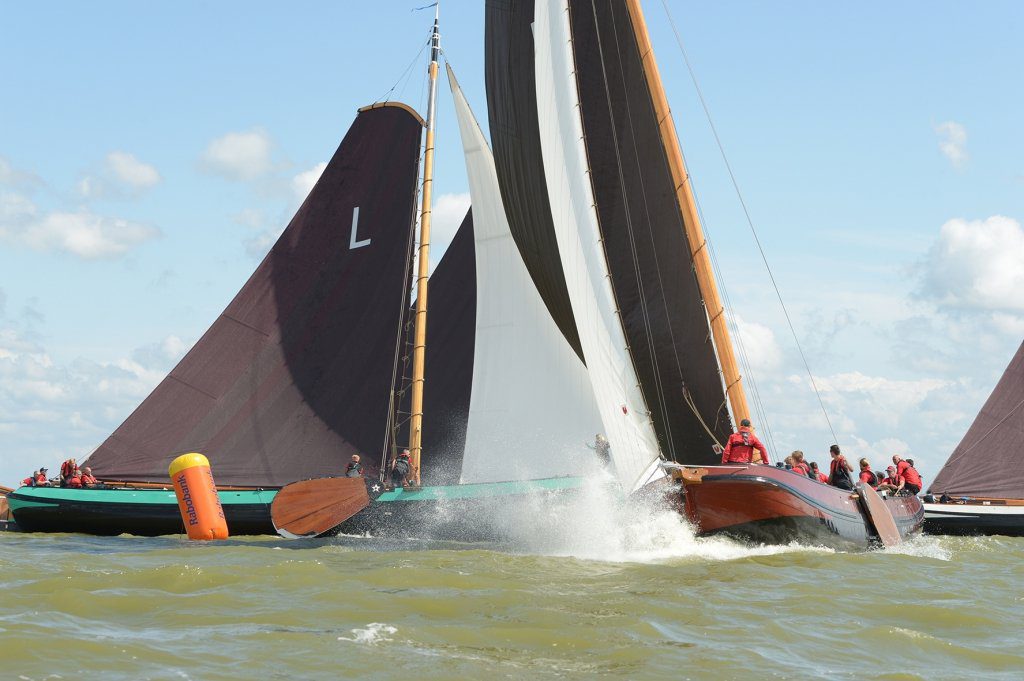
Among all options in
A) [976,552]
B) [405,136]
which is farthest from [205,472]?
[976,552]

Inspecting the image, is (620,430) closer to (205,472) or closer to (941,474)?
(205,472)

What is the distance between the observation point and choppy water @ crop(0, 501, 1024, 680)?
934cm

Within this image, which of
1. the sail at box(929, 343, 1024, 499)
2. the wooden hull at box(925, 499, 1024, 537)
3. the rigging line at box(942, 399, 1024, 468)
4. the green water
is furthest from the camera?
the rigging line at box(942, 399, 1024, 468)

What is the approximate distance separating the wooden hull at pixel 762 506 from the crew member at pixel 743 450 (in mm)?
785

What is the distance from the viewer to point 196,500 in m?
22.7

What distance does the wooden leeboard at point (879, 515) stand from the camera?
19516mm

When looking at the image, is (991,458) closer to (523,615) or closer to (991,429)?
(991,429)

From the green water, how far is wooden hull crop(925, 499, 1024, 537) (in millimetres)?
12981

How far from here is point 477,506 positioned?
912 inches

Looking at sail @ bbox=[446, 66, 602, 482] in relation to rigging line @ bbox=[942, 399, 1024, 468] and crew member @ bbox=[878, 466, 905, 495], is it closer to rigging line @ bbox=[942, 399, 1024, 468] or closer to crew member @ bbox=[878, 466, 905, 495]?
crew member @ bbox=[878, 466, 905, 495]

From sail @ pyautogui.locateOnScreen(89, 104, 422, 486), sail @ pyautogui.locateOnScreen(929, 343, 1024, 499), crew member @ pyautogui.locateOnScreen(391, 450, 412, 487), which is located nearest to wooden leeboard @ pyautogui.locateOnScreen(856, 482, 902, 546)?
crew member @ pyautogui.locateOnScreen(391, 450, 412, 487)

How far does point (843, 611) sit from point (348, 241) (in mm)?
18898

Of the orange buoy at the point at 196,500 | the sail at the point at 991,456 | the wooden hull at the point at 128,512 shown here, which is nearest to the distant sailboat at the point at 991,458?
the sail at the point at 991,456

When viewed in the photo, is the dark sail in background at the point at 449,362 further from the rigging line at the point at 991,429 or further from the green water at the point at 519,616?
the rigging line at the point at 991,429
